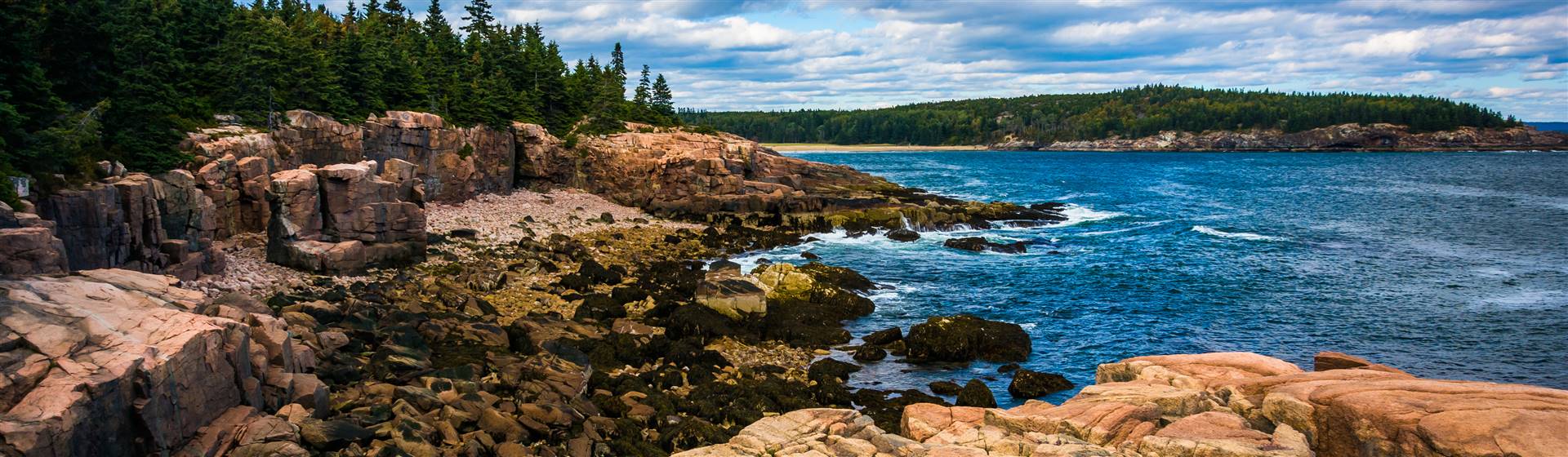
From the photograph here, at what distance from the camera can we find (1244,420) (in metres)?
16.8

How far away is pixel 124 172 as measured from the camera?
1150 inches

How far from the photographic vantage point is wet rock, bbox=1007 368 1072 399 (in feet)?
87.9

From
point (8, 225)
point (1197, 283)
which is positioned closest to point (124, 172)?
point (8, 225)

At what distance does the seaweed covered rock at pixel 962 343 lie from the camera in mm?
30438

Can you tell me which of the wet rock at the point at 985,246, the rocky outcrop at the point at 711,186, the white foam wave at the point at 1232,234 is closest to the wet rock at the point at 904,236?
the wet rock at the point at 985,246

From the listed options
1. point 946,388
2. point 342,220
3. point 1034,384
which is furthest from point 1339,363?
point 342,220

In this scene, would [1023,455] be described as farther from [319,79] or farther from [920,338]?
[319,79]

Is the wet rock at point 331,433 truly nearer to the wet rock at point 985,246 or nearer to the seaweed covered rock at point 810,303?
the seaweed covered rock at point 810,303

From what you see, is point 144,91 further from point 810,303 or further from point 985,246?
point 985,246

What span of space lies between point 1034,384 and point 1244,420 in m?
10.2

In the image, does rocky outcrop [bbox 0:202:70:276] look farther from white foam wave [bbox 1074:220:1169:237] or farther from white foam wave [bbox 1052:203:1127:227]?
white foam wave [bbox 1052:203:1127:227]

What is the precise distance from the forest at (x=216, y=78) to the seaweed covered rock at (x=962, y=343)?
27.2 meters

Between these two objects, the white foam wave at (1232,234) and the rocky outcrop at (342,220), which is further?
the white foam wave at (1232,234)

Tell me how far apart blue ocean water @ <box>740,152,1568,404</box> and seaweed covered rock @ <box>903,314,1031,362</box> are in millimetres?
751
